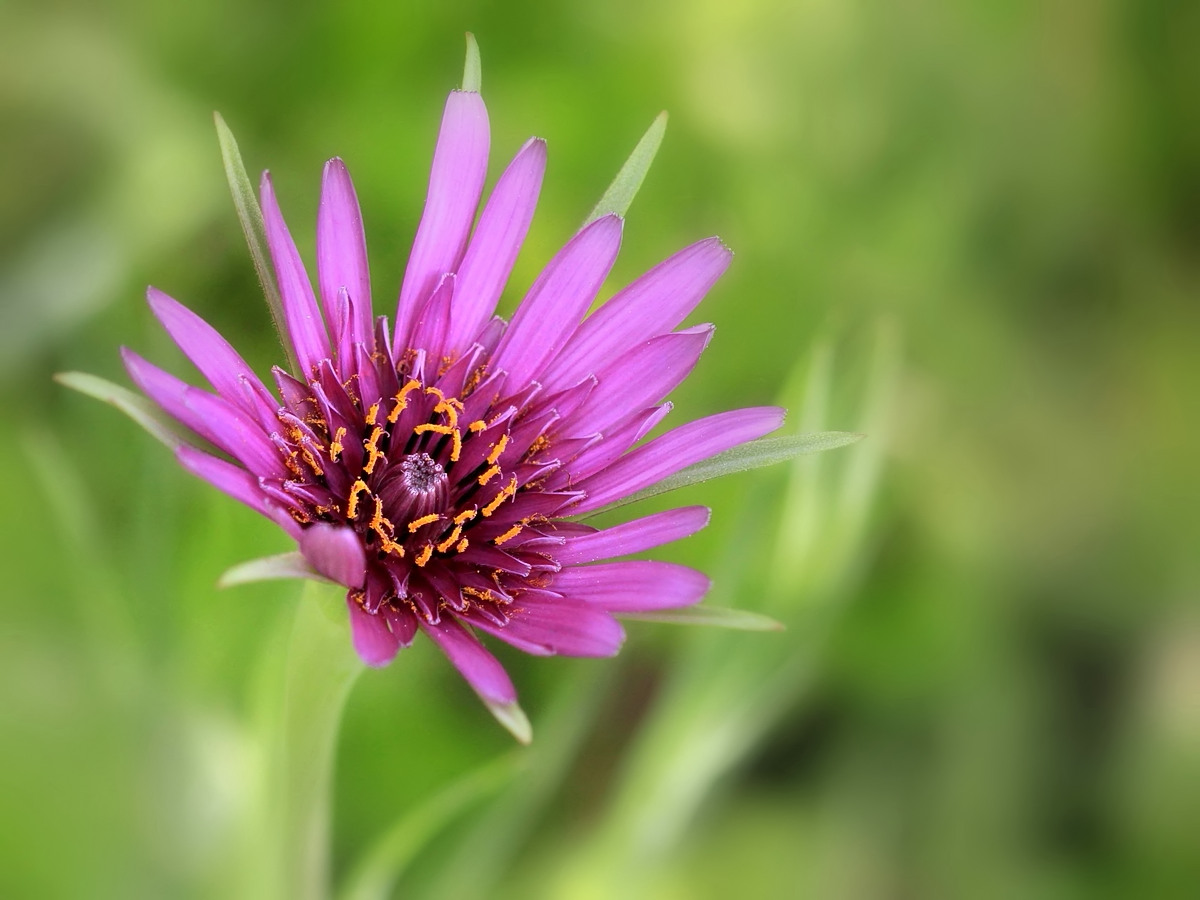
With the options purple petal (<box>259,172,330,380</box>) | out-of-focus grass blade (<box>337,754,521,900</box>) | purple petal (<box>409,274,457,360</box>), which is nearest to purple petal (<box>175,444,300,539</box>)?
purple petal (<box>259,172,330,380</box>)

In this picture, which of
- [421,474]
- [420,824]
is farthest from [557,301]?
[420,824]

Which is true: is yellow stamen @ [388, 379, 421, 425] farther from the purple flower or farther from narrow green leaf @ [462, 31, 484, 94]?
narrow green leaf @ [462, 31, 484, 94]

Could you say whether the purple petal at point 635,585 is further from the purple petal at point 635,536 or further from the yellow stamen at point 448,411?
the yellow stamen at point 448,411

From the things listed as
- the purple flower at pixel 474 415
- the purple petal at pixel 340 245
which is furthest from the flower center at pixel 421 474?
the purple petal at pixel 340 245

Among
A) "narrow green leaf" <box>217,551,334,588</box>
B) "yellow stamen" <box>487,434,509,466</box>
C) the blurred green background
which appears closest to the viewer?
"narrow green leaf" <box>217,551,334,588</box>

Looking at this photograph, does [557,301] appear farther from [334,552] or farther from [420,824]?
[420,824]

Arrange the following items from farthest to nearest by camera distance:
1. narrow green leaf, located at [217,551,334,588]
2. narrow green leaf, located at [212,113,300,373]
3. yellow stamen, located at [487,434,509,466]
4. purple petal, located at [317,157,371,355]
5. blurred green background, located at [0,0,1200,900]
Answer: blurred green background, located at [0,0,1200,900], yellow stamen, located at [487,434,509,466], purple petal, located at [317,157,371,355], narrow green leaf, located at [212,113,300,373], narrow green leaf, located at [217,551,334,588]
